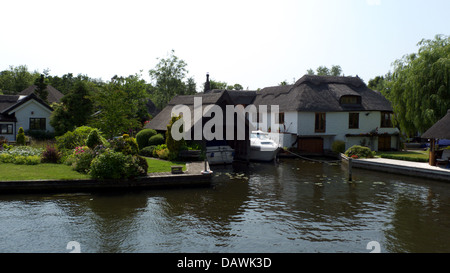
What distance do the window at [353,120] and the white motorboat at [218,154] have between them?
55.1ft

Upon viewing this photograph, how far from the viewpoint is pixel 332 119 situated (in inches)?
1506

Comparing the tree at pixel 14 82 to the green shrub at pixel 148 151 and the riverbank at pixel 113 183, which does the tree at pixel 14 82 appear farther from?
the riverbank at pixel 113 183

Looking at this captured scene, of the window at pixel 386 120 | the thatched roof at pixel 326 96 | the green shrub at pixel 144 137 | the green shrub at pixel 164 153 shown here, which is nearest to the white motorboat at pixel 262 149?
the thatched roof at pixel 326 96

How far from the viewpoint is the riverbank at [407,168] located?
916 inches

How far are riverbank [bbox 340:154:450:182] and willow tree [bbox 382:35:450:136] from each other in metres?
4.85

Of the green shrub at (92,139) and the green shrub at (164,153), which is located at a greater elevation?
the green shrub at (92,139)

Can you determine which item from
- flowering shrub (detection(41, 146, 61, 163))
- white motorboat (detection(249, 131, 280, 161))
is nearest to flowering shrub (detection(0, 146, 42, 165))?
flowering shrub (detection(41, 146, 61, 163))

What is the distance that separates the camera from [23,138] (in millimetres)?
31188

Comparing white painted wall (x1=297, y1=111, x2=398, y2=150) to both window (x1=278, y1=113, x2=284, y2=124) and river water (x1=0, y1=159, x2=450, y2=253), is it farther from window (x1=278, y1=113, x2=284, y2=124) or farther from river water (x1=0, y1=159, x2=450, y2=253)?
river water (x1=0, y1=159, x2=450, y2=253)

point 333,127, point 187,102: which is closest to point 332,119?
point 333,127

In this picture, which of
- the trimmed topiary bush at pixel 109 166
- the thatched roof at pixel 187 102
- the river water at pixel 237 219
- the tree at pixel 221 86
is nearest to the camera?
the river water at pixel 237 219

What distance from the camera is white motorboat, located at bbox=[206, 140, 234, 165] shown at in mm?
28609

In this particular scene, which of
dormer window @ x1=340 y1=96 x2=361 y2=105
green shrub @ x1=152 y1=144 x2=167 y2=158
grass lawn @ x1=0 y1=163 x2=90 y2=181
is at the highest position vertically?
dormer window @ x1=340 y1=96 x2=361 y2=105

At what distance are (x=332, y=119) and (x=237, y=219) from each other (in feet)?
Answer: 88.6
